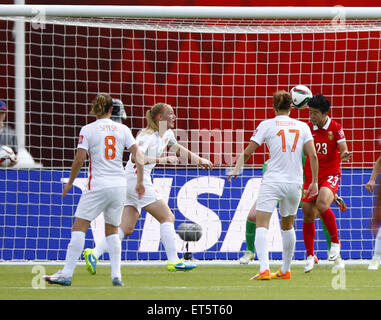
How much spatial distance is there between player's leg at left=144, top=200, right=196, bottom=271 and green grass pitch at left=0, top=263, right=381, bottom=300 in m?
0.13

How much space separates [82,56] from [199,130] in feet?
8.56

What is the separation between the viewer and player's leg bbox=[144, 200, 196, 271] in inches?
382

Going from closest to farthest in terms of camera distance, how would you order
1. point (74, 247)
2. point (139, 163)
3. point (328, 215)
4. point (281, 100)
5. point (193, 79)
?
point (74, 247) < point (139, 163) < point (281, 100) < point (328, 215) < point (193, 79)

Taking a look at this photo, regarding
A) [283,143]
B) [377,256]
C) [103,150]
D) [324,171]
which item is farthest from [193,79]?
[103,150]

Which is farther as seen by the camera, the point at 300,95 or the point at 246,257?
the point at 246,257

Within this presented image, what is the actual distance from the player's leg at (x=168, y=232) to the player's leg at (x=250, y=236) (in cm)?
150

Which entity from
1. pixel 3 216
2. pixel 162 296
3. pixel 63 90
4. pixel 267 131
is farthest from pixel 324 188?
pixel 63 90

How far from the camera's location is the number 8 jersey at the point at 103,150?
324 inches

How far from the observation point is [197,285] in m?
8.67

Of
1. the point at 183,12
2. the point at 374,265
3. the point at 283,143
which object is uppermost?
the point at 183,12

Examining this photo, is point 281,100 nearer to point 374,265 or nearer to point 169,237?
point 169,237

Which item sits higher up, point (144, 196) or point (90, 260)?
point (144, 196)

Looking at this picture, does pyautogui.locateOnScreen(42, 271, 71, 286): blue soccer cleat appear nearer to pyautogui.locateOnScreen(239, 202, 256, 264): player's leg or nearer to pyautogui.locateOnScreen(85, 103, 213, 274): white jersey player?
pyautogui.locateOnScreen(85, 103, 213, 274): white jersey player

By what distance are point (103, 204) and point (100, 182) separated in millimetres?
209
